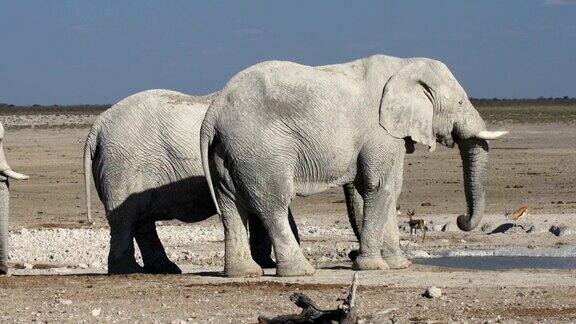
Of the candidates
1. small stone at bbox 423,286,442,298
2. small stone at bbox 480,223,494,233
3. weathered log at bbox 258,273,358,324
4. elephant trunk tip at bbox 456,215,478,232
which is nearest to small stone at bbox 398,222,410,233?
small stone at bbox 480,223,494,233

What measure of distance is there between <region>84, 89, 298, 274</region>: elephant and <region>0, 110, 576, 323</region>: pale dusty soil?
67cm

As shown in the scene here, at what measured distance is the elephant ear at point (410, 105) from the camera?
1673cm

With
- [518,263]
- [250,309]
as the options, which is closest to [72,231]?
[518,263]

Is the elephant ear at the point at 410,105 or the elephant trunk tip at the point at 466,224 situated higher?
the elephant ear at the point at 410,105

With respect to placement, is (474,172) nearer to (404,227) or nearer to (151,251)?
(151,251)

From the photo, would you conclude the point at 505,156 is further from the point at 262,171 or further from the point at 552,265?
the point at 262,171

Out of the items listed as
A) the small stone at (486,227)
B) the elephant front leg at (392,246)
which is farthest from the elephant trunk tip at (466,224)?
the small stone at (486,227)

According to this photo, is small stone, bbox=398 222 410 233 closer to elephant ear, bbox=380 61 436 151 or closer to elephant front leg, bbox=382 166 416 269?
elephant front leg, bbox=382 166 416 269

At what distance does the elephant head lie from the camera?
16.8 m

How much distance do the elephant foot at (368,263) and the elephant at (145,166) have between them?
1082 mm

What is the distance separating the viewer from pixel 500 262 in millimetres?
18844

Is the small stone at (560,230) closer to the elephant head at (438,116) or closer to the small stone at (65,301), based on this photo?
the elephant head at (438,116)

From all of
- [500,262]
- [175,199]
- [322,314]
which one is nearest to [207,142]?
[175,199]

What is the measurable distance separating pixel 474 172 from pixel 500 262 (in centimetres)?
171
